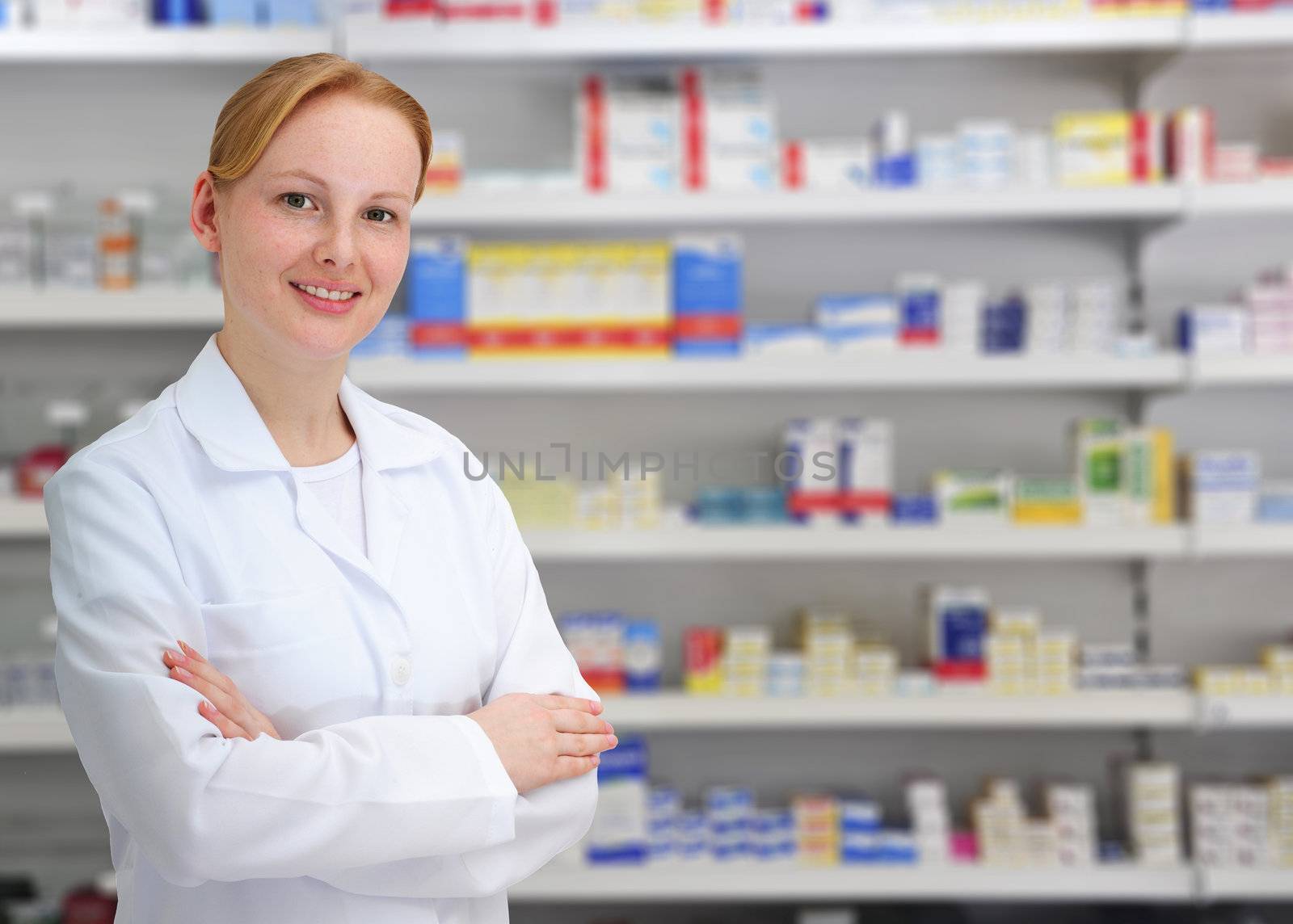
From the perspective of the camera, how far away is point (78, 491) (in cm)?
96

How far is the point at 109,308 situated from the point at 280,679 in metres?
2.03

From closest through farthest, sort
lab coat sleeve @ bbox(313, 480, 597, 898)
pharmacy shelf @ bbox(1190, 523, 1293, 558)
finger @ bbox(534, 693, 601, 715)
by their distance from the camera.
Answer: lab coat sleeve @ bbox(313, 480, 597, 898) < finger @ bbox(534, 693, 601, 715) < pharmacy shelf @ bbox(1190, 523, 1293, 558)

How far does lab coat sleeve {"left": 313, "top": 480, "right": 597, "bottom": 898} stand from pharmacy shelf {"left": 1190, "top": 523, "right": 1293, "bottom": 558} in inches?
77.8

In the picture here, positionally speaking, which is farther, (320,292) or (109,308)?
(109,308)

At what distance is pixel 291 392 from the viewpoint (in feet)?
3.51

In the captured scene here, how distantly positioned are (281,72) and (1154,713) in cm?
247

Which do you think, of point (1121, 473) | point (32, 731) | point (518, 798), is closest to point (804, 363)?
point (1121, 473)

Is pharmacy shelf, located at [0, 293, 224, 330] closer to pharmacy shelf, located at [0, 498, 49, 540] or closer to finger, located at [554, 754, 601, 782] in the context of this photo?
pharmacy shelf, located at [0, 498, 49, 540]

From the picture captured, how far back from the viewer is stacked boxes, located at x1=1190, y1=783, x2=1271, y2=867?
2703mm

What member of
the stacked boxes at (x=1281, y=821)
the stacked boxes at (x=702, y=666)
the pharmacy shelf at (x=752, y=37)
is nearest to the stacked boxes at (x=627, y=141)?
the pharmacy shelf at (x=752, y=37)

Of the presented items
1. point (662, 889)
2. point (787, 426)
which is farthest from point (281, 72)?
point (662, 889)

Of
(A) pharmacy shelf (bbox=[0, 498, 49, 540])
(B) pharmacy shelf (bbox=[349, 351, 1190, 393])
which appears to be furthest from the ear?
(A) pharmacy shelf (bbox=[0, 498, 49, 540])

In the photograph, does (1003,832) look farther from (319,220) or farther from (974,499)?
(319,220)

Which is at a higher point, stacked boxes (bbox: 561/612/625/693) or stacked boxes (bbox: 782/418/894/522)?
stacked boxes (bbox: 782/418/894/522)
